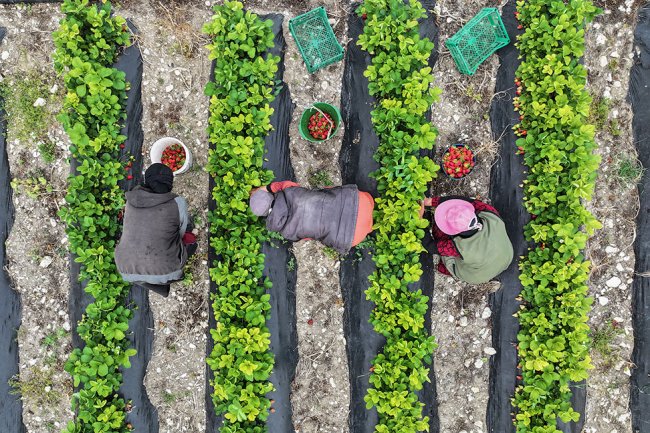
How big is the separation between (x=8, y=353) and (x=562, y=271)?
7107 mm

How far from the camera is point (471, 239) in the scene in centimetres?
461

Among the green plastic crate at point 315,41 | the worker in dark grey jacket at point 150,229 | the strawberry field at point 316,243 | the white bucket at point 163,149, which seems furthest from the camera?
the green plastic crate at point 315,41

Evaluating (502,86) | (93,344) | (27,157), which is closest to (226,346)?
(93,344)

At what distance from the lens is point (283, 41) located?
226 inches

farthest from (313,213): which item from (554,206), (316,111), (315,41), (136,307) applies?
(554,206)

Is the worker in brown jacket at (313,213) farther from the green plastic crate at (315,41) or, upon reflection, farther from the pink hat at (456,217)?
the green plastic crate at (315,41)

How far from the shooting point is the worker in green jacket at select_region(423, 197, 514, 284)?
4.51 m

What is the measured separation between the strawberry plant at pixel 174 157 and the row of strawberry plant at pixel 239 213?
55cm

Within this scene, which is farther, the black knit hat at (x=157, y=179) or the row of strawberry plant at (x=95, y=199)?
the row of strawberry plant at (x=95, y=199)

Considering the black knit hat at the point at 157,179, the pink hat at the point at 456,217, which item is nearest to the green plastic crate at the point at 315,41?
the black knit hat at the point at 157,179

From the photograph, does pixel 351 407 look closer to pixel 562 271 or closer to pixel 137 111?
pixel 562 271

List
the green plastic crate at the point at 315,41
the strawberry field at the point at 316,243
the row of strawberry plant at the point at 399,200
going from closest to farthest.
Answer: the row of strawberry plant at the point at 399,200, the strawberry field at the point at 316,243, the green plastic crate at the point at 315,41

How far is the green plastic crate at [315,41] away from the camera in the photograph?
5.71 meters

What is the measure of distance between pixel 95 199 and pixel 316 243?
9.11 feet
